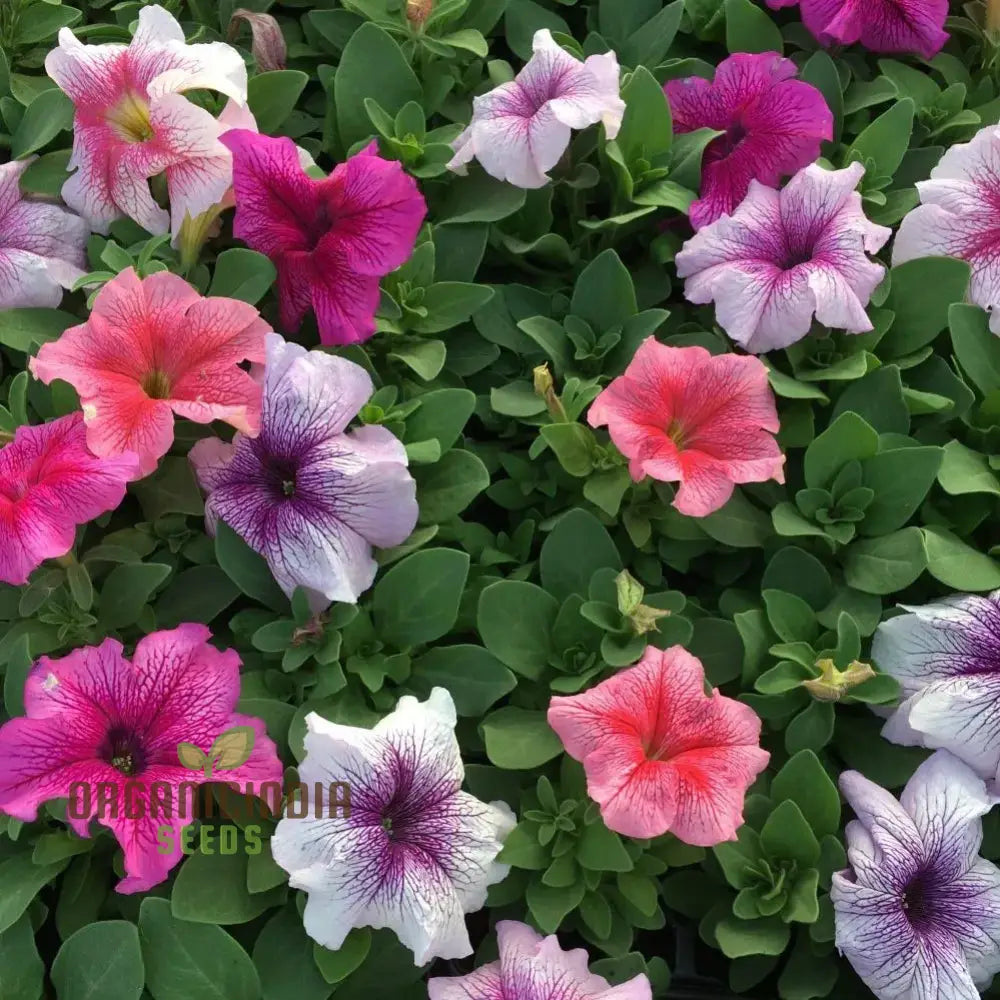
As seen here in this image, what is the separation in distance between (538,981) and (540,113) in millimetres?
824

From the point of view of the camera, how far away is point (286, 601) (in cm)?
103

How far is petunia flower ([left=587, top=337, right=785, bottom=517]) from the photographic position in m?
1.00

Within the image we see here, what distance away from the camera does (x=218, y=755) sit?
92 centimetres

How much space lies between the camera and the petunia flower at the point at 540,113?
1.13 m

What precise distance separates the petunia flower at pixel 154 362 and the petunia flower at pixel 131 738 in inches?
6.8

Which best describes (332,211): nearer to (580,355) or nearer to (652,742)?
(580,355)

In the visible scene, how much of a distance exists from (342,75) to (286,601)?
0.61m

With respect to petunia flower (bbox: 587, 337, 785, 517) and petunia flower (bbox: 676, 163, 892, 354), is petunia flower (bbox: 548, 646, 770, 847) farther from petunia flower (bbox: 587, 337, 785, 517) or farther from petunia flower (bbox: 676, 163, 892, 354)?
petunia flower (bbox: 676, 163, 892, 354)

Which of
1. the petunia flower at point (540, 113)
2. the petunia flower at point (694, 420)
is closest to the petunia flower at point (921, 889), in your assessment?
the petunia flower at point (694, 420)

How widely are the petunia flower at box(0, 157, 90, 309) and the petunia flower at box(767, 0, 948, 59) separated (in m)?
0.84

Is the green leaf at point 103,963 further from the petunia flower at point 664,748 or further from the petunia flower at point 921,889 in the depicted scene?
the petunia flower at point 921,889

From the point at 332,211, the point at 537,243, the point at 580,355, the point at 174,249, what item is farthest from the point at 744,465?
the point at 174,249

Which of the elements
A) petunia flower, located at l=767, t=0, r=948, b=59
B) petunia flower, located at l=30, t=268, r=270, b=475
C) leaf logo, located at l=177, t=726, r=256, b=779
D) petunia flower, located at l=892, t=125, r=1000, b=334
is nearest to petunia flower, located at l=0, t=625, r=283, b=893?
leaf logo, located at l=177, t=726, r=256, b=779

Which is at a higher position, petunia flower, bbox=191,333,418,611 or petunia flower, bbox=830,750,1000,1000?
petunia flower, bbox=191,333,418,611
